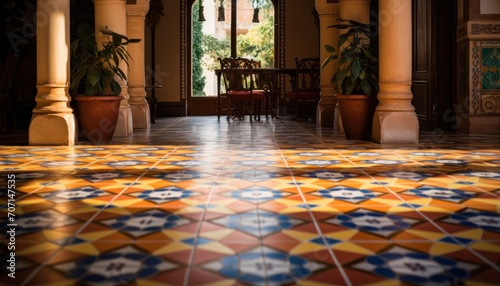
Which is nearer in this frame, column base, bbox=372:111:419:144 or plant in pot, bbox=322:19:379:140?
column base, bbox=372:111:419:144

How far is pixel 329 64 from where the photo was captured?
10.3m

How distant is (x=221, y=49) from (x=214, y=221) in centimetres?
1350

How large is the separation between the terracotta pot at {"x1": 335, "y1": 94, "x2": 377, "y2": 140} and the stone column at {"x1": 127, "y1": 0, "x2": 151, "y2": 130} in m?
3.85

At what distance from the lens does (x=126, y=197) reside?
3633 millimetres

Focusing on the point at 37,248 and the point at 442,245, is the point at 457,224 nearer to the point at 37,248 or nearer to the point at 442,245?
the point at 442,245

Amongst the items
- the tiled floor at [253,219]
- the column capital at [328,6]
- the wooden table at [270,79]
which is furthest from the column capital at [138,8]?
the tiled floor at [253,219]

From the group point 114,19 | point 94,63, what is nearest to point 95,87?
point 94,63

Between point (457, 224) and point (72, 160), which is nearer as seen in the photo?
point (457, 224)

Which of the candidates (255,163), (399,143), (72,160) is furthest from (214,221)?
(399,143)

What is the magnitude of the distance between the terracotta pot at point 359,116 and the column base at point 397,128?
0.45 meters

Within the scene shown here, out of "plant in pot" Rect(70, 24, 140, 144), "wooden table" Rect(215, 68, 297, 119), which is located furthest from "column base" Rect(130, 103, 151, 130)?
"plant in pot" Rect(70, 24, 140, 144)

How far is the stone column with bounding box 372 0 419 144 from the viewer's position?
7.11 metres

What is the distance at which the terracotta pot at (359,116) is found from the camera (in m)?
7.57

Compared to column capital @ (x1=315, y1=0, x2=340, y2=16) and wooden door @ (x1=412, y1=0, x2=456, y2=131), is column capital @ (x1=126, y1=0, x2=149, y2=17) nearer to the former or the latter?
column capital @ (x1=315, y1=0, x2=340, y2=16)
